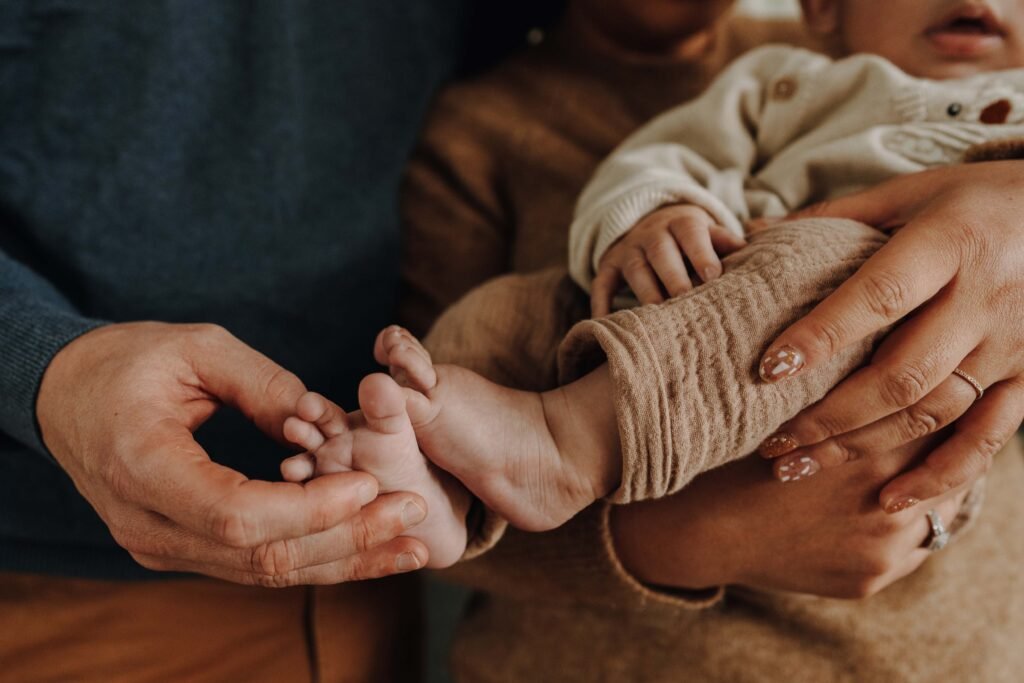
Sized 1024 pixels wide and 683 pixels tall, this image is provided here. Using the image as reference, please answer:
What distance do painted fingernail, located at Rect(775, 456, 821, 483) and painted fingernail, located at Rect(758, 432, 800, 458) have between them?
11mm

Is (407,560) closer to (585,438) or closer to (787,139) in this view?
(585,438)

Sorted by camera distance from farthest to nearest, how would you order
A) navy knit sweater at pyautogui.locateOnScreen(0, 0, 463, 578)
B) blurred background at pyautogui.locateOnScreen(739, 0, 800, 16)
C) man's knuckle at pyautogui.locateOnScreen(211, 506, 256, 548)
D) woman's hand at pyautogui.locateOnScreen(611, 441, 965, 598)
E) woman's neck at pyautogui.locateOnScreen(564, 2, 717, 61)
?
blurred background at pyautogui.locateOnScreen(739, 0, 800, 16) → woman's neck at pyautogui.locateOnScreen(564, 2, 717, 61) → navy knit sweater at pyautogui.locateOnScreen(0, 0, 463, 578) → woman's hand at pyautogui.locateOnScreen(611, 441, 965, 598) → man's knuckle at pyautogui.locateOnScreen(211, 506, 256, 548)

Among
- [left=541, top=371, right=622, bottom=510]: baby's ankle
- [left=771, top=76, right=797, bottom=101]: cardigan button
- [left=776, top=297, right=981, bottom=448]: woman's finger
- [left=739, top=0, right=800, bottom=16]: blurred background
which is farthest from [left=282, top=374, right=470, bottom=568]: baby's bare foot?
[left=739, top=0, right=800, bottom=16]: blurred background

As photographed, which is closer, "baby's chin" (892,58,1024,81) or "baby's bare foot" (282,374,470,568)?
"baby's bare foot" (282,374,470,568)

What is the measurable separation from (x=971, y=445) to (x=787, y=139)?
0.43 m

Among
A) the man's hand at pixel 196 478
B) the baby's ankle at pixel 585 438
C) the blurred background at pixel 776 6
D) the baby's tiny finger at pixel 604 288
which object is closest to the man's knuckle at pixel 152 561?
the man's hand at pixel 196 478

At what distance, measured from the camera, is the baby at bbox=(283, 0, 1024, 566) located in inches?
24.2

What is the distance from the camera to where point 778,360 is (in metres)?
0.62

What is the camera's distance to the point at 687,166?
922mm

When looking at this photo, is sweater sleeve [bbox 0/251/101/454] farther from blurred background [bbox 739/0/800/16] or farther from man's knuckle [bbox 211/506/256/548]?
blurred background [bbox 739/0/800/16]

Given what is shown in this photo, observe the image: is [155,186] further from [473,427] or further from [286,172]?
[473,427]

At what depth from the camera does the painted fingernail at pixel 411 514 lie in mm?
599

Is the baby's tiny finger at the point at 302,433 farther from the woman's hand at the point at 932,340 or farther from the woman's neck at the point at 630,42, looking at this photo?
the woman's neck at the point at 630,42

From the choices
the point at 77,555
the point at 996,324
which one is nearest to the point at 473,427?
the point at 996,324
